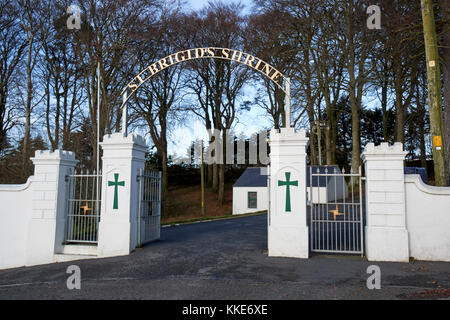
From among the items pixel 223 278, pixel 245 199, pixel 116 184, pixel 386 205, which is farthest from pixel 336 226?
pixel 245 199

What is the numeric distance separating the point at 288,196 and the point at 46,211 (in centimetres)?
641

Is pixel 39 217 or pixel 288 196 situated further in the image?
pixel 39 217

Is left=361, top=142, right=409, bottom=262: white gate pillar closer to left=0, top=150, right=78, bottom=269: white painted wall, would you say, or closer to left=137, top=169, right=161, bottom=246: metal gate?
left=137, top=169, right=161, bottom=246: metal gate

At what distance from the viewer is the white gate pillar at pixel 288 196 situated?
27.3ft

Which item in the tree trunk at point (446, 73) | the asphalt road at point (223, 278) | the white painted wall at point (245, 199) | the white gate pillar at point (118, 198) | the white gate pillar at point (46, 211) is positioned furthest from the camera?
the white painted wall at point (245, 199)

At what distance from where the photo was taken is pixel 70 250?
954cm

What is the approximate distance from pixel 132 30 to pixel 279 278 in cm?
1771

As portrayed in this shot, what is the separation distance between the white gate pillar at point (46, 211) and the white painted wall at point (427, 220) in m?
8.75

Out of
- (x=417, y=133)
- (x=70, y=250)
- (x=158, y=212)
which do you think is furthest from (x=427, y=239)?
(x=417, y=133)

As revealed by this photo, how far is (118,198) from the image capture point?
360 inches

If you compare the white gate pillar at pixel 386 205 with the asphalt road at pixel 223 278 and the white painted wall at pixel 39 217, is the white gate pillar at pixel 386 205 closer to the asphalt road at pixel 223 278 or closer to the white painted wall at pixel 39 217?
the asphalt road at pixel 223 278

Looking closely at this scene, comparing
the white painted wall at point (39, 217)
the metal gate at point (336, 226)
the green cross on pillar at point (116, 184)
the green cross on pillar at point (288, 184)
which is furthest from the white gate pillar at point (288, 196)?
the white painted wall at point (39, 217)

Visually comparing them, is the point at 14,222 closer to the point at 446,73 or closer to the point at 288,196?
the point at 288,196

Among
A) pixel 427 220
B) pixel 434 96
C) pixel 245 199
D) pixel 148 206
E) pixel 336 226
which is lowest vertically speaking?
pixel 245 199
